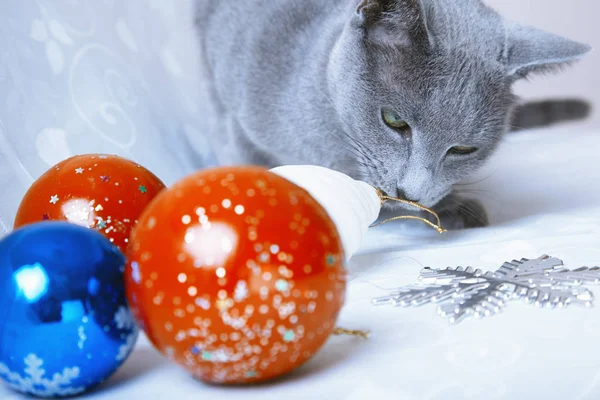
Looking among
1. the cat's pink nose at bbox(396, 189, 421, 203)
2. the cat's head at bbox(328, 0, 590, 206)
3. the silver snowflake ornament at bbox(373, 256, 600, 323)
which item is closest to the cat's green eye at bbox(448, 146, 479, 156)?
the cat's head at bbox(328, 0, 590, 206)

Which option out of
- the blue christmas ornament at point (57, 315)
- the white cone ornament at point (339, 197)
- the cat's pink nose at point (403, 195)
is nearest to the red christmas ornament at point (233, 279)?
the blue christmas ornament at point (57, 315)

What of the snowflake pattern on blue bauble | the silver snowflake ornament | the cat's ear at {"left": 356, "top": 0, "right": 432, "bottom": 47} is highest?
the cat's ear at {"left": 356, "top": 0, "right": 432, "bottom": 47}

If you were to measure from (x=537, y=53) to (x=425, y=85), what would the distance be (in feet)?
0.65

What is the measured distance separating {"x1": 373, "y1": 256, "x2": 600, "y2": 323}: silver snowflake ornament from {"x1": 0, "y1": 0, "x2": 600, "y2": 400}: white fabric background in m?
0.02

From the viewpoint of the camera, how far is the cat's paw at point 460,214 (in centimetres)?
117

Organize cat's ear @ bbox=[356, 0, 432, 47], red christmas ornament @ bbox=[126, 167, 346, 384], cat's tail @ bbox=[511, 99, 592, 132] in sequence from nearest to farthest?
red christmas ornament @ bbox=[126, 167, 346, 384]
cat's ear @ bbox=[356, 0, 432, 47]
cat's tail @ bbox=[511, 99, 592, 132]

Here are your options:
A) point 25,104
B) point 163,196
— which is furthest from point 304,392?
point 25,104

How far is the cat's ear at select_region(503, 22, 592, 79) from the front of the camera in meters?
1.01

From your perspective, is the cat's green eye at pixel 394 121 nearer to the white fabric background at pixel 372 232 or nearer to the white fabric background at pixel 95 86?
the white fabric background at pixel 372 232

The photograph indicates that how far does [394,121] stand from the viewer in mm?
1019

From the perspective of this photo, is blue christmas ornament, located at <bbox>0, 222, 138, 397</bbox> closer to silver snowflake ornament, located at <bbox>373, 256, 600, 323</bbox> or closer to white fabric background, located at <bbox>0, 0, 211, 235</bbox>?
silver snowflake ornament, located at <bbox>373, 256, 600, 323</bbox>

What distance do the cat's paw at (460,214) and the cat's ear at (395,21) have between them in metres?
0.33

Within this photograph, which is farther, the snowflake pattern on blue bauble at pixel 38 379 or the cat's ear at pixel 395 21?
the cat's ear at pixel 395 21

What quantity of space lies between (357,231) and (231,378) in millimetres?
283
